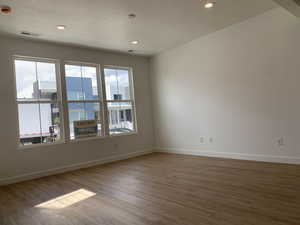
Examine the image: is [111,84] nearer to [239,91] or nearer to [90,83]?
[90,83]

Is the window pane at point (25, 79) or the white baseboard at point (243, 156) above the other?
the window pane at point (25, 79)

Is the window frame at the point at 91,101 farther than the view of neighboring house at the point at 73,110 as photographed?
Yes

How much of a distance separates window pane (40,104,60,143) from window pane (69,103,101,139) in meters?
0.31

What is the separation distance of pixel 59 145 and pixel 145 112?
2.66 meters

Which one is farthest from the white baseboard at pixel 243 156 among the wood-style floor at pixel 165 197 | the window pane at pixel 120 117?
the window pane at pixel 120 117

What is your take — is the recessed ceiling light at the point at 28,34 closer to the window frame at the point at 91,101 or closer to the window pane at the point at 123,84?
the window frame at the point at 91,101

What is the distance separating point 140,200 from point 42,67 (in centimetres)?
372

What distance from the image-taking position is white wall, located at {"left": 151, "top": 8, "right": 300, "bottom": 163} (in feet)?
13.1

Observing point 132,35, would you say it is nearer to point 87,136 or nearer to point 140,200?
point 87,136

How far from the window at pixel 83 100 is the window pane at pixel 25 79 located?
0.72m

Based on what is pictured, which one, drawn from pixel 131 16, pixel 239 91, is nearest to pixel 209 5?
pixel 131 16

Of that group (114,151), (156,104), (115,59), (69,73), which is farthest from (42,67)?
(156,104)

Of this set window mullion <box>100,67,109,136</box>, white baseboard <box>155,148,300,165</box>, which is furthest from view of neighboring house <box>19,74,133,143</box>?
white baseboard <box>155,148,300,165</box>

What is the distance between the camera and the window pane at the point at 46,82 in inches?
188
